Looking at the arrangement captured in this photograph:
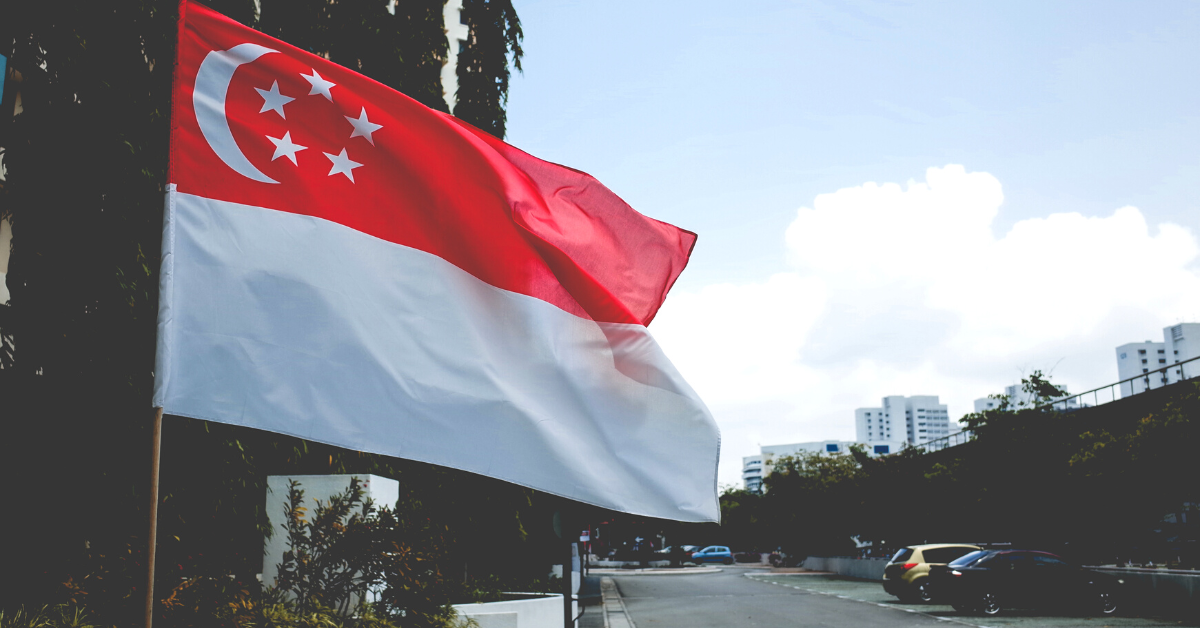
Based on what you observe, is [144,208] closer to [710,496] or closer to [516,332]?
[516,332]

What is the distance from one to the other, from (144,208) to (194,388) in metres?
4.63

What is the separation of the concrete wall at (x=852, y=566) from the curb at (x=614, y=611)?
11.7 meters

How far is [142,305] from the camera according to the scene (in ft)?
25.5

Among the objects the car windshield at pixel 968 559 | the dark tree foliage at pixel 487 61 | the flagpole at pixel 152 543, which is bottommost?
the car windshield at pixel 968 559

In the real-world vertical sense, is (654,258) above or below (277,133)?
below

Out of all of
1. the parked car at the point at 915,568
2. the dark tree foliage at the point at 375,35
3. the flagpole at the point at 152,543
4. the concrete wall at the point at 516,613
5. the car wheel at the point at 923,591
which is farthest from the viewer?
the parked car at the point at 915,568

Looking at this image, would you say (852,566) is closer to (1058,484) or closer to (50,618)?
(1058,484)

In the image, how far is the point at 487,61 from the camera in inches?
628

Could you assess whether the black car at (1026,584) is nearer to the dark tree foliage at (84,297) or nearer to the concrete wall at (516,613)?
the concrete wall at (516,613)

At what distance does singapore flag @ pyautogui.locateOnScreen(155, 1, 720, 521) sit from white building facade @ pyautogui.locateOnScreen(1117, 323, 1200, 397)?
80.6ft

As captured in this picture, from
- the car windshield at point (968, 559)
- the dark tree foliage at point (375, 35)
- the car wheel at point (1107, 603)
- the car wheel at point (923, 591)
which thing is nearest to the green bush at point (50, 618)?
the dark tree foliage at point (375, 35)

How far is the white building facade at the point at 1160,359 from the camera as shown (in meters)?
26.5

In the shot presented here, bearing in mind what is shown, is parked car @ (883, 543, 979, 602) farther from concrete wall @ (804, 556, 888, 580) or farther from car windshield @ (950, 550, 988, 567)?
concrete wall @ (804, 556, 888, 580)

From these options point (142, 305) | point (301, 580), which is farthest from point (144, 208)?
point (301, 580)
